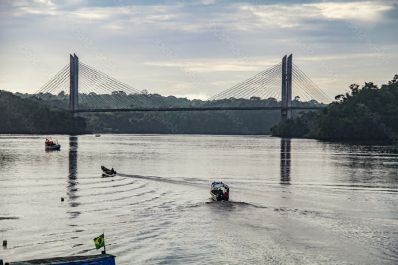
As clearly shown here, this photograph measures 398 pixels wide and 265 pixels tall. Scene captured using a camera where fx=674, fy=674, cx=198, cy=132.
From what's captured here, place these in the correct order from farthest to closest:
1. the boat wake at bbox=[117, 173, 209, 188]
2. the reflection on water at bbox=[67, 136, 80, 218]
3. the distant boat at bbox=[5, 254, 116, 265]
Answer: the boat wake at bbox=[117, 173, 209, 188]
the reflection on water at bbox=[67, 136, 80, 218]
the distant boat at bbox=[5, 254, 116, 265]

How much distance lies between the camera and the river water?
46125mm

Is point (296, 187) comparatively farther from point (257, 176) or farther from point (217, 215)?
point (217, 215)

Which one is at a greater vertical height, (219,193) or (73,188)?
(219,193)

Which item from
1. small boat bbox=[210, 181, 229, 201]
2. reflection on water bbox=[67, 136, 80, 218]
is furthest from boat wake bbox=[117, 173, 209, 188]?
small boat bbox=[210, 181, 229, 201]

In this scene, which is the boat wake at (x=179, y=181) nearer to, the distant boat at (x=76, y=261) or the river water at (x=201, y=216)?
the river water at (x=201, y=216)

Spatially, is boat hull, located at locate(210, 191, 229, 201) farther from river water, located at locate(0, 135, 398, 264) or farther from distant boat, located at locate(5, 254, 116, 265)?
distant boat, located at locate(5, 254, 116, 265)

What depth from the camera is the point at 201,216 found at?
6088 centimetres

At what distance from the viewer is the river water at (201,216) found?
151ft

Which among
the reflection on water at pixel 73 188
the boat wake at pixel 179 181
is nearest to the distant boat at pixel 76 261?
the reflection on water at pixel 73 188

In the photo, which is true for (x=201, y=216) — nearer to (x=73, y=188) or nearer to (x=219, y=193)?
(x=219, y=193)

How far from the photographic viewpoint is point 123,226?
179 feet

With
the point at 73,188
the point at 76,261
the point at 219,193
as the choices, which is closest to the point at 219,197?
the point at 219,193

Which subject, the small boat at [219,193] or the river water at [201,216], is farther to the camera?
the small boat at [219,193]

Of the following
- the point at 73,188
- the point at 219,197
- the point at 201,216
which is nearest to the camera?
the point at 201,216
